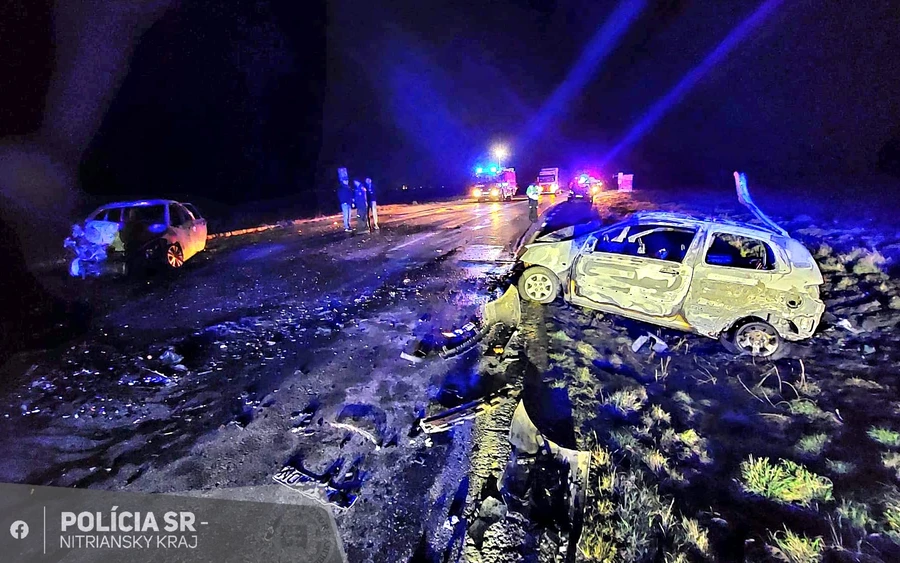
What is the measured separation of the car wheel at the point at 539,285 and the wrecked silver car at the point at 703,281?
0.22 m

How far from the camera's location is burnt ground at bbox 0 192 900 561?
287 centimetres

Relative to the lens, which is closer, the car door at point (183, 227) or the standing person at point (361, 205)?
the car door at point (183, 227)

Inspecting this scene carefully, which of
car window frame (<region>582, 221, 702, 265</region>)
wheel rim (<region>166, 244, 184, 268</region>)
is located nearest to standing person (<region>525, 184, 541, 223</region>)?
car window frame (<region>582, 221, 702, 265</region>)

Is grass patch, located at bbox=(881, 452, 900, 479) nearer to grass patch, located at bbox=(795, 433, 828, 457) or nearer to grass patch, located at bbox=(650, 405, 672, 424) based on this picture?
grass patch, located at bbox=(795, 433, 828, 457)

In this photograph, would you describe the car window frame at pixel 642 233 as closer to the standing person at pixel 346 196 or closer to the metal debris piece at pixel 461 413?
the metal debris piece at pixel 461 413

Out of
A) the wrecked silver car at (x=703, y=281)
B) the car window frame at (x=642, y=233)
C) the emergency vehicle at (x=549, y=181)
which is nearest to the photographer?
the wrecked silver car at (x=703, y=281)

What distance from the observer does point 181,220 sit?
9922mm

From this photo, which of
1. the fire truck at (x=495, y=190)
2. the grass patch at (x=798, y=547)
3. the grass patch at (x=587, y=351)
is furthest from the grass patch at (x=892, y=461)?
the fire truck at (x=495, y=190)

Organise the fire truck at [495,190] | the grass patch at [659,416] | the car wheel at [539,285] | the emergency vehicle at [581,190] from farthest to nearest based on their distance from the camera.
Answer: the fire truck at [495,190], the emergency vehicle at [581,190], the car wheel at [539,285], the grass patch at [659,416]

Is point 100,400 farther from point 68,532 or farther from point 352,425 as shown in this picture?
point 352,425

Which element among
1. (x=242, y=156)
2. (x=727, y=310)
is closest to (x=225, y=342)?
(x=727, y=310)

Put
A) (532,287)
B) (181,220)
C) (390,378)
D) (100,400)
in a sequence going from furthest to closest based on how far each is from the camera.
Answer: (181,220) → (532,287) → (390,378) → (100,400)

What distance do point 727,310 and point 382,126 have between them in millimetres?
67130

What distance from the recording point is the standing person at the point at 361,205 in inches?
543
